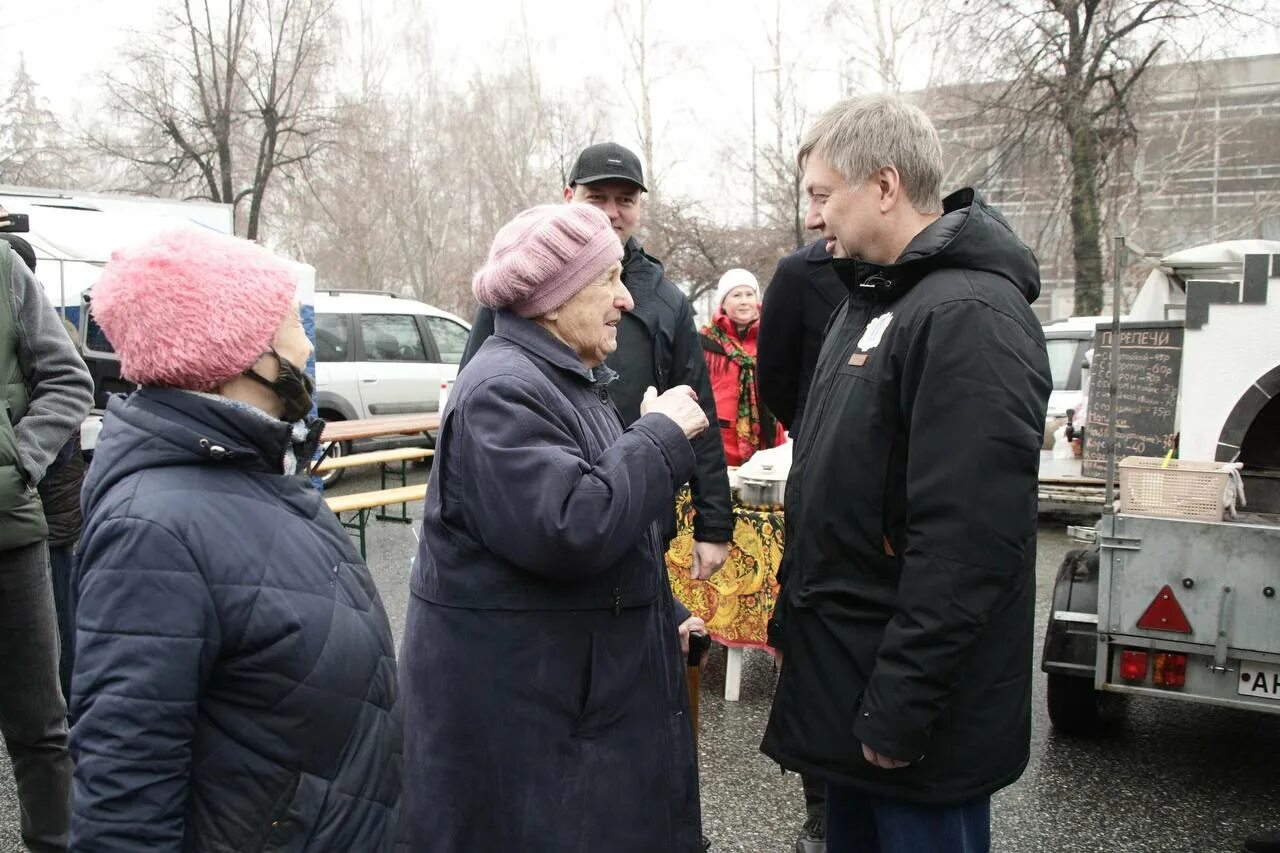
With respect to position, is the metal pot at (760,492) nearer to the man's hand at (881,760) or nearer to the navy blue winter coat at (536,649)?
the navy blue winter coat at (536,649)

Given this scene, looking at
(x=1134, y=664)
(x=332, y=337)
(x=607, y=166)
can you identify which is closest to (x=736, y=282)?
(x=607, y=166)

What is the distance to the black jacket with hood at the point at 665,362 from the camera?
331 centimetres

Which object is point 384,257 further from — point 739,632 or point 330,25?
point 739,632

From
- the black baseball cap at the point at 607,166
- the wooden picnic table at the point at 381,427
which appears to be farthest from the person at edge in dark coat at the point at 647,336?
the wooden picnic table at the point at 381,427

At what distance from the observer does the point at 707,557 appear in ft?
10.6

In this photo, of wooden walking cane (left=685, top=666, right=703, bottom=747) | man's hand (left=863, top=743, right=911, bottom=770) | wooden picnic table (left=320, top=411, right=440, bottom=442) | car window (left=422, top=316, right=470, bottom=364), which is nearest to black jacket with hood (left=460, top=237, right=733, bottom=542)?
wooden walking cane (left=685, top=666, right=703, bottom=747)

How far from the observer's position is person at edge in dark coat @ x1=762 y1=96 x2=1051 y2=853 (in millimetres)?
1843

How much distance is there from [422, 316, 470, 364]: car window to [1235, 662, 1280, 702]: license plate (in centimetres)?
1067

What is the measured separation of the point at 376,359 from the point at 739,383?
7061mm

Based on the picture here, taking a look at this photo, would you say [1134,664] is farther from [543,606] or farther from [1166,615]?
[543,606]

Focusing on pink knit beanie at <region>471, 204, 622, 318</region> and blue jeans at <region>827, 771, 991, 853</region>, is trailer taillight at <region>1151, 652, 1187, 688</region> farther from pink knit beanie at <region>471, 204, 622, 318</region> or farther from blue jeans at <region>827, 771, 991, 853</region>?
pink knit beanie at <region>471, 204, 622, 318</region>

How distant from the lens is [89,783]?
1.43 m

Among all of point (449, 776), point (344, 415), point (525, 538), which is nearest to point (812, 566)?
point (525, 538)

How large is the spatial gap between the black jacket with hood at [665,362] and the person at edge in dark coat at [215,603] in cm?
159
